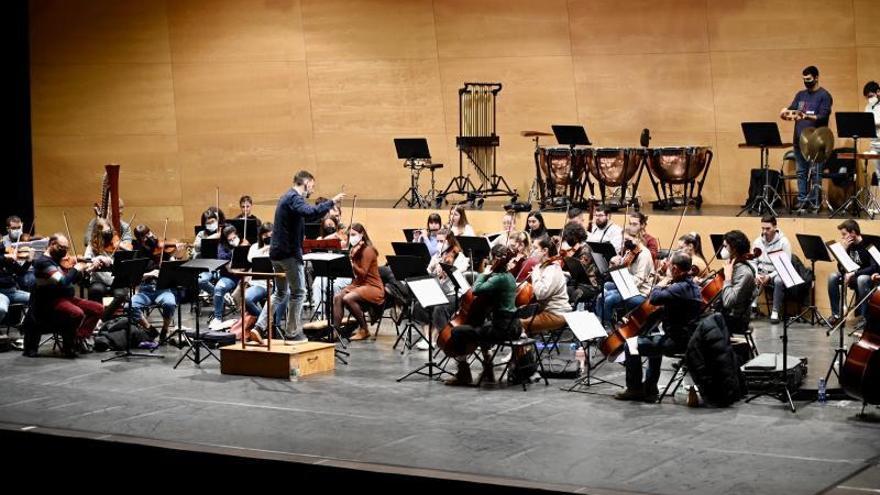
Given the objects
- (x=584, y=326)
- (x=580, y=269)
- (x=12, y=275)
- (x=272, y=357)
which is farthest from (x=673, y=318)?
(x=12, y=275)

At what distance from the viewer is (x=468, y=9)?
19.3 meters

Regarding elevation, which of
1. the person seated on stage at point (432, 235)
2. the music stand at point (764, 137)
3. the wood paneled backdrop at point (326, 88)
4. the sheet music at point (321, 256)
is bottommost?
the sheet music at point (321, 256)

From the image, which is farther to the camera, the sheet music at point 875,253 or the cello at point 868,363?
the sheet music at point 875,253

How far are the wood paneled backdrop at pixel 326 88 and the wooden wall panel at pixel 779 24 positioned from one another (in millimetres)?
251

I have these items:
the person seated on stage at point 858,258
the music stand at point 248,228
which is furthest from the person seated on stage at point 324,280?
the person seated on stage at point 858,258

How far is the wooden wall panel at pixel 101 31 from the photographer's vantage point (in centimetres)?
2008

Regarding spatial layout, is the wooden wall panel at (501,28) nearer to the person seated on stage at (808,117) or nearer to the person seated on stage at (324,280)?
the person seated on stage at (808,117)

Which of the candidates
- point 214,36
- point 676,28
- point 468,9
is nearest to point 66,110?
point 214,36

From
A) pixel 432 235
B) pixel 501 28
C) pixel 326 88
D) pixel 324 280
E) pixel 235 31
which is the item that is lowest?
pixel 324 280

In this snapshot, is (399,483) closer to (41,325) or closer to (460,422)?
(460,422)

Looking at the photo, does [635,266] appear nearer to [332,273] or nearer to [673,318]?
[673,318]

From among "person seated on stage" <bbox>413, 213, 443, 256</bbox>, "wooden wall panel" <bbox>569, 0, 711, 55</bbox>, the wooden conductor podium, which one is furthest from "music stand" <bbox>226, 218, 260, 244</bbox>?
"wooden wall panel" <bbox>569, 0, 711, 55</bbox>

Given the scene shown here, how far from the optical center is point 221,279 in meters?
13.8

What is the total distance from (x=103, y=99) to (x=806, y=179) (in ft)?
36.6
